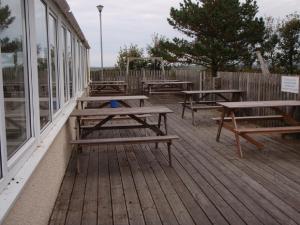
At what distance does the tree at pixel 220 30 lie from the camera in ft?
67.7

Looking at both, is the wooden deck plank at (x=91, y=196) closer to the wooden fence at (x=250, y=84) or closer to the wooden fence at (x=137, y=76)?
the wooden fence at (x=250, y=84)

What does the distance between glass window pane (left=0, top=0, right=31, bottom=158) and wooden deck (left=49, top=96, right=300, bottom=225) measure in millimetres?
1119

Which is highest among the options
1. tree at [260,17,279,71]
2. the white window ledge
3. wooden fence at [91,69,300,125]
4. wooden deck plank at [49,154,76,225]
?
tree at [260,17,279,71]

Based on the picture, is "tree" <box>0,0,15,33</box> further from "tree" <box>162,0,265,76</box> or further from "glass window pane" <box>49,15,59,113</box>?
"tree" <box>162,0,265,76</box>

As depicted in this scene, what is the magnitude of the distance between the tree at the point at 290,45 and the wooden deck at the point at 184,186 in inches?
482

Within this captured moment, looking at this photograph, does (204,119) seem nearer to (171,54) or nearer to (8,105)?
(8,105)

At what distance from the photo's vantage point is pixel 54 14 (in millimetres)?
5578

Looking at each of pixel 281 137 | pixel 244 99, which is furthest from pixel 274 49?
pixel 281 137

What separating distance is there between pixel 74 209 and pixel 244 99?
24.3 feet

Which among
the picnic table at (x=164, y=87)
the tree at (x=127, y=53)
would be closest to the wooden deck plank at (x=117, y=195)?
the picnic table at (x=164, y=87)

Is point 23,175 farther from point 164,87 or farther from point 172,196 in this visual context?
point 164,87

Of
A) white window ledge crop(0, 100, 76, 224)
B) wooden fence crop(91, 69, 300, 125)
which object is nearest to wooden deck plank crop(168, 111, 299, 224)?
white window ledge crop(0, 100, 76, 224)

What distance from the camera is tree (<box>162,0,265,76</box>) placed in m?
20.6

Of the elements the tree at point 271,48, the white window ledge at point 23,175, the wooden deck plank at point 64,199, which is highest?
the tree at point 271,48
